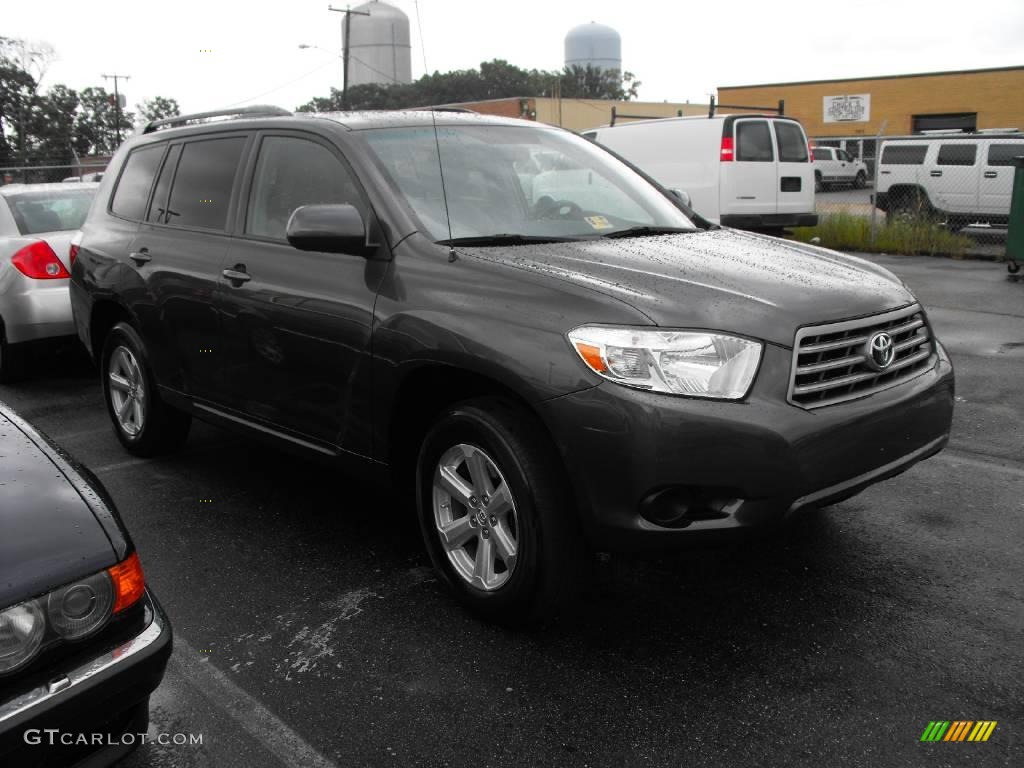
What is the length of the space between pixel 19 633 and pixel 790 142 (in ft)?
48.8

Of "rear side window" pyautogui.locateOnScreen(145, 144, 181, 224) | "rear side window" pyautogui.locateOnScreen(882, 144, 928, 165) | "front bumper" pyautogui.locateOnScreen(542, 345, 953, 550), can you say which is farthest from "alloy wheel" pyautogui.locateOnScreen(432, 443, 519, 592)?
"rear side window" pyautogui.locateOnScreen(882, 144, 928, 165)

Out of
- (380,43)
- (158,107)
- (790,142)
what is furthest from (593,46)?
(790,142)

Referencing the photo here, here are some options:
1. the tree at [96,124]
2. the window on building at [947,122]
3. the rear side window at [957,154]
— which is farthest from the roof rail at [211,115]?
the tree at [96,124]

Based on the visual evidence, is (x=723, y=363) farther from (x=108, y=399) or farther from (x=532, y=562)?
(x=108, y=399)

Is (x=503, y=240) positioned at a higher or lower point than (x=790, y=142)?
lower

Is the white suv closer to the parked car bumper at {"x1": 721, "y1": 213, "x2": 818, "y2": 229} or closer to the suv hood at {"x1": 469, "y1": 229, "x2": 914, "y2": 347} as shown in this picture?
the parked car bumper at {"x1": 721, "y1": 213, "x2": 818, "y2": 229}

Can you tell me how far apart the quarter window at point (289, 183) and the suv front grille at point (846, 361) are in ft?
6.12

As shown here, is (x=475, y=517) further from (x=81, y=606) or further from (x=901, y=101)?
(x=901, y=101)

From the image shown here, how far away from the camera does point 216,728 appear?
288cm

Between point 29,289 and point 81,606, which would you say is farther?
point 29,289

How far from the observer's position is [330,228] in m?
3.58

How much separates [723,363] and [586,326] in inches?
16.9

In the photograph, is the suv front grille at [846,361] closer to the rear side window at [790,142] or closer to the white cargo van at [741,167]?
the white cargo van at [741,167]

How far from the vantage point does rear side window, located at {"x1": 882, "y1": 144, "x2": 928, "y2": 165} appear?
20.2 metres
